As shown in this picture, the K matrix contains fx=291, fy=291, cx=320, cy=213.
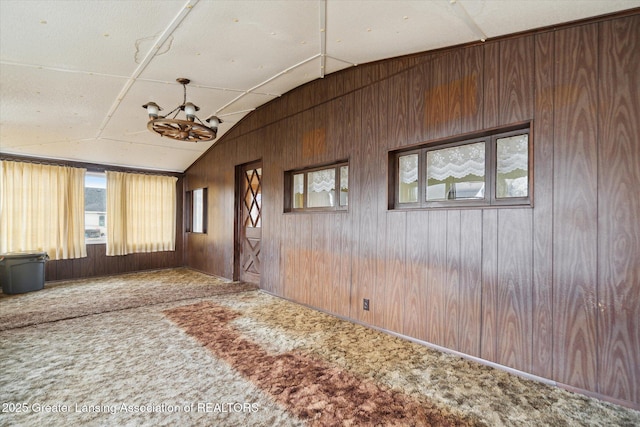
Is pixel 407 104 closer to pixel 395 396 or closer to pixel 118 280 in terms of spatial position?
pixel 395 396

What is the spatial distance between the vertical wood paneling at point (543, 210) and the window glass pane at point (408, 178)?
41.8 inches

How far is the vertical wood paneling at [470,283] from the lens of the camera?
2.56 meters

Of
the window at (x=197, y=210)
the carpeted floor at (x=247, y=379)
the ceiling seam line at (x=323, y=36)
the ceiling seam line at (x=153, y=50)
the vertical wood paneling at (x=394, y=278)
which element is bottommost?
the carpeted floor at (x=247, y=379)

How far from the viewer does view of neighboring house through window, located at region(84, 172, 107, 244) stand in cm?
645

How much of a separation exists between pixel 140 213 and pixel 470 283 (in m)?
7.18

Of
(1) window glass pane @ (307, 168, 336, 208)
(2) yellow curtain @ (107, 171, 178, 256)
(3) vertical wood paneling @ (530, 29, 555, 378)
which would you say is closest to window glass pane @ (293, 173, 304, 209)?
(1) window glass pane @ (307, 168, 336, 208)

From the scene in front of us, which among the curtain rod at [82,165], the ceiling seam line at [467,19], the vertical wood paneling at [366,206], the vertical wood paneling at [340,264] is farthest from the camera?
the curtain rod at [82,165]

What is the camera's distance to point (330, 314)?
149 inches

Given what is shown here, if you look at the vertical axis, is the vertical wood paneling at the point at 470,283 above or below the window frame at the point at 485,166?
below

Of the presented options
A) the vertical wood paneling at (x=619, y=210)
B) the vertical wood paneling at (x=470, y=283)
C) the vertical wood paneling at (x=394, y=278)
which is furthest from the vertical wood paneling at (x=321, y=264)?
the vertical wood paneling at (x=619, y=210)

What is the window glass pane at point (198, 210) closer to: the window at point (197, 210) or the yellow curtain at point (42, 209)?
the window at point (197, 210)

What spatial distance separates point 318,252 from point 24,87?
4.04m

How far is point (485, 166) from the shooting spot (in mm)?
2621

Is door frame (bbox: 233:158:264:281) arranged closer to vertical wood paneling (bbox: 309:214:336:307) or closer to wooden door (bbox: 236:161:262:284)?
wooden door (bbox: 236:161:262:284)
